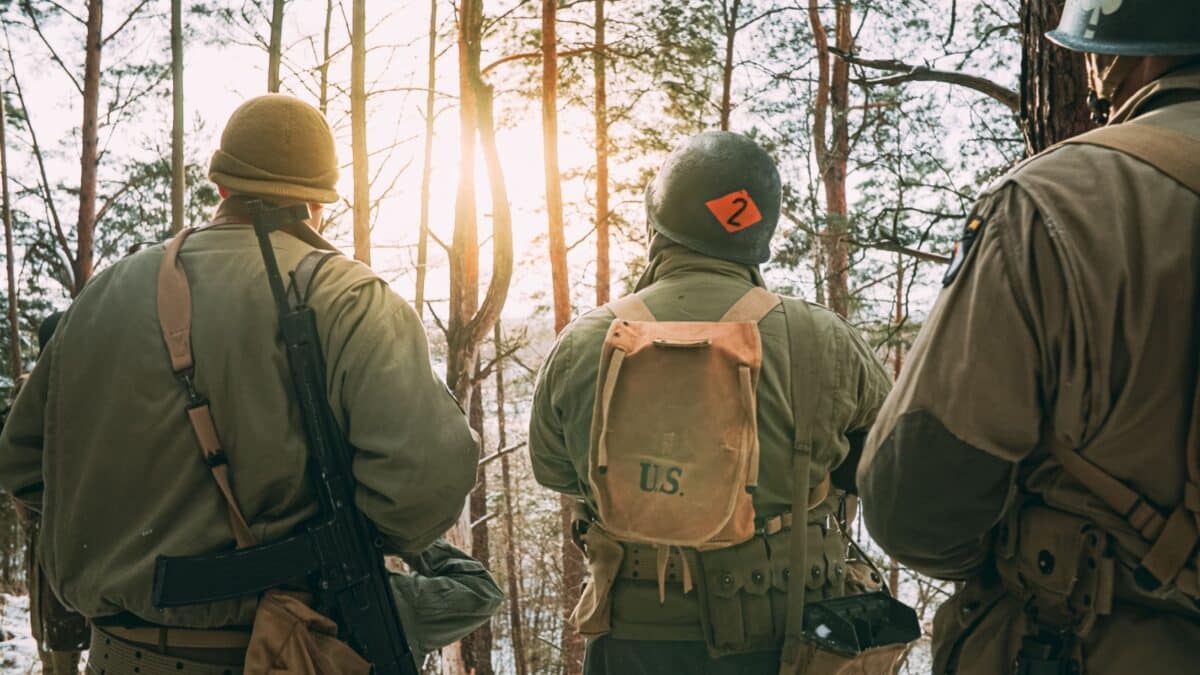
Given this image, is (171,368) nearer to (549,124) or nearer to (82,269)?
(82,269)

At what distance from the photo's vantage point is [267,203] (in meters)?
2.66

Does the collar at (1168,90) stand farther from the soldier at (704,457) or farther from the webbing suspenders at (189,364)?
the webbing suspenders at (189,364)

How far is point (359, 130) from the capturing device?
9070mm

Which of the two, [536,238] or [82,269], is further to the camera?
[536,238]

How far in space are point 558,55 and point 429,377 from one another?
11.9m

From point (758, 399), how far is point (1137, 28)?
1376 mm

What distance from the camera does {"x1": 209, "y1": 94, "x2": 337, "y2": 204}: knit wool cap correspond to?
8.70 ft

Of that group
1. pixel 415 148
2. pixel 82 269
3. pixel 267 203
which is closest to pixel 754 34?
pixel 415 148

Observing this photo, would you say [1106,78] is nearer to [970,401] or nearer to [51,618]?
[970,401]

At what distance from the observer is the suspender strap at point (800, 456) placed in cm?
275

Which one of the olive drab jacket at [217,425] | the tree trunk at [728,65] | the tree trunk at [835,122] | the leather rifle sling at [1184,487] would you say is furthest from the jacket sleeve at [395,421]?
the tree trunk at [728,65]

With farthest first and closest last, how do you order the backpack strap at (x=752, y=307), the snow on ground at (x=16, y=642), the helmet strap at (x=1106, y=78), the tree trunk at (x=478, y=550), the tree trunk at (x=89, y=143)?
1. the tree trunk at (x=478, y=550)
2. the tree trunk at (x=89, y=143)
3. the snow on ground at (x=16, y=642)
4. the backpack strap at (x=752, y=307)
5. the helmet strap at (x=1106, y=78)

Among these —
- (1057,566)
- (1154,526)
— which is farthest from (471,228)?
(1154,526)

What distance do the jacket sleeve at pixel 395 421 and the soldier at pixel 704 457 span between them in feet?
1.57
